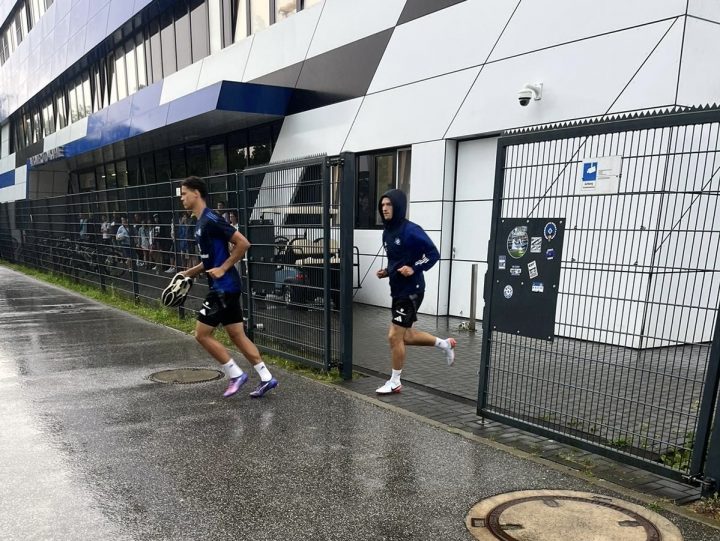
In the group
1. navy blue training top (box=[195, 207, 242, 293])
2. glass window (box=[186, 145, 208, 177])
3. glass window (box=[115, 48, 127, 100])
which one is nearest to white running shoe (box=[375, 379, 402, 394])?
navy blue training top (box=[195, 207, 242, 293])

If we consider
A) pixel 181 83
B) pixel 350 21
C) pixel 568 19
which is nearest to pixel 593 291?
pixel 568 19

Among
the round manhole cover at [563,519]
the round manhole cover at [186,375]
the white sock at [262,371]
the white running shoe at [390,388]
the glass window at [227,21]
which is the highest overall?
the glass window at [227,21]

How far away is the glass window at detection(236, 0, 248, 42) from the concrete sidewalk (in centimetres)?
1119

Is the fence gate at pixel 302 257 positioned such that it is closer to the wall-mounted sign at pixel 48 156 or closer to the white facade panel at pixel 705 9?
the white facade panel at pixel 705 9

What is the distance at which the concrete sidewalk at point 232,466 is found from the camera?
122 inches

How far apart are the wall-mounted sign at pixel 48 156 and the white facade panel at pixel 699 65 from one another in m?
24.4

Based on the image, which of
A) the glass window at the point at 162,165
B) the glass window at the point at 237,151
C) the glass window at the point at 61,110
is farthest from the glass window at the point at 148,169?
the glass window at the point at 61,110

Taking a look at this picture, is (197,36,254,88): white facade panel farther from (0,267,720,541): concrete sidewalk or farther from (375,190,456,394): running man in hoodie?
(375,190,456,394): running man in hoodie

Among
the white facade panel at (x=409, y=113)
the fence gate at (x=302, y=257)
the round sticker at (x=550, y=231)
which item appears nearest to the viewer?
the round sticker at (x=550, y=231)

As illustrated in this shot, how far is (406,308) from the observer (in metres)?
5.23

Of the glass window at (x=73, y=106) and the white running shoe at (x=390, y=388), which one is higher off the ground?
the glass window at (x=73, y=106)

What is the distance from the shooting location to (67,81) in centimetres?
2758

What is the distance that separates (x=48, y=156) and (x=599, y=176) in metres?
27.7

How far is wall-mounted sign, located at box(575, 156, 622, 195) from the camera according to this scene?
3.59 m
